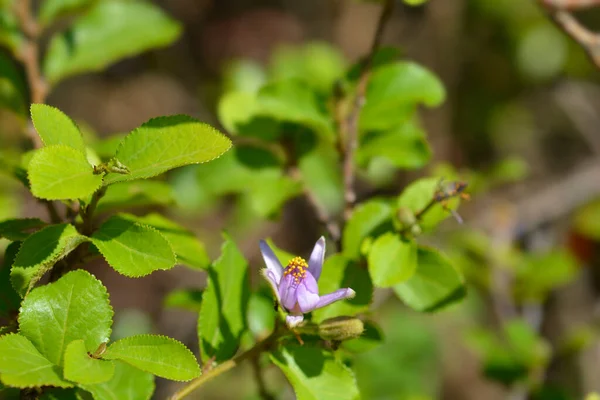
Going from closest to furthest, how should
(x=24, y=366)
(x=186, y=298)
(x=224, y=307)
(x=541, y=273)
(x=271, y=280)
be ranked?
(x=24, y=366) → (x=271, y=280) → (x=224, y=307) → (x=186, y=298) → (x=541, y=273)

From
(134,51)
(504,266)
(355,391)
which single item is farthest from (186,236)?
(504,266)

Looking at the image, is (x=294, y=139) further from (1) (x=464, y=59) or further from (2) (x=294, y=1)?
(2) (x=294, y=1)

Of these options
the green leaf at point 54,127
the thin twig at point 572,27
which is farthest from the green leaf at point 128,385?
the thin twig at point 572,27

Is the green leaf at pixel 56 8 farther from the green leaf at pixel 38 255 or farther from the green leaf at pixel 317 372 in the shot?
the green leaf at pixel 317 372

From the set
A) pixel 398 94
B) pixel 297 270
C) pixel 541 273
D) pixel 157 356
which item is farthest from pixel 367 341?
pixel 541 273

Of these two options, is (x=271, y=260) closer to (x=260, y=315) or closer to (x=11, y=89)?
(x=260, y=315)

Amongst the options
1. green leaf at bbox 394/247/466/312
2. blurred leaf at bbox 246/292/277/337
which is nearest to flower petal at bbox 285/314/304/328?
green leaf at bbox 394/247/466/312
